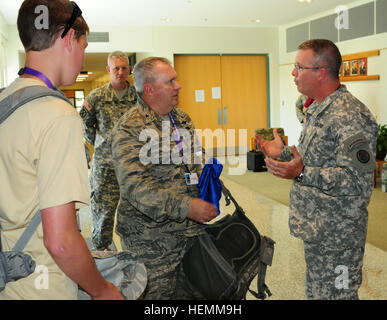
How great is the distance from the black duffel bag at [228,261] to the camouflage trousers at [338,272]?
0.29m

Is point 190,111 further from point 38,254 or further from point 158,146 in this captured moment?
point 38,254

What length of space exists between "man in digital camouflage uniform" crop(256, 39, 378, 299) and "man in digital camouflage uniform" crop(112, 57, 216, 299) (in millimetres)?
438

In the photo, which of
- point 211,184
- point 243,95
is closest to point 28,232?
point 211,184

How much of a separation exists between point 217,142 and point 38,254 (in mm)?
10077

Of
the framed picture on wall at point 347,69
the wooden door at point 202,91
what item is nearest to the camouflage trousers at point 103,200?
the framed picture on wall at point 347,69

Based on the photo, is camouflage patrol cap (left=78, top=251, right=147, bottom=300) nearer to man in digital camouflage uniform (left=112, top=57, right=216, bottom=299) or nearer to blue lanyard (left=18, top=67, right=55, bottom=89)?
blue lanyard (left=18, top=67, right=55, bottom=89)

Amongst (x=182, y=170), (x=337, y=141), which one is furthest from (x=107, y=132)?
(x=337, y=141)

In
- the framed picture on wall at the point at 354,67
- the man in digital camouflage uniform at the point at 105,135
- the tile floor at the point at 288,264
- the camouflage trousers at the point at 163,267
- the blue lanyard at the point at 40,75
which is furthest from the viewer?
the framed picture on wall at the point at 354,67

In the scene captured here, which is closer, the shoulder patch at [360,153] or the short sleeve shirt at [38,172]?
the short sleeve shirt at [38,172]

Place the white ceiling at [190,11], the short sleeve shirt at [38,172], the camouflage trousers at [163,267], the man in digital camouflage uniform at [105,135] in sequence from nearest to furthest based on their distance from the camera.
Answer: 1. the short sleeve shirt at [38,172]
2. the camouflage trousers at [163,267]
3. the man in digital camouflage uniform at [105,135]
4. the white ceiling at [190,11]

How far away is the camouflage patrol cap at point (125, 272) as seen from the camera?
1.12 meters

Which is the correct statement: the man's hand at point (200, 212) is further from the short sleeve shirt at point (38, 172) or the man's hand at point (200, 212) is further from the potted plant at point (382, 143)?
the potted plant at point (382, 143)

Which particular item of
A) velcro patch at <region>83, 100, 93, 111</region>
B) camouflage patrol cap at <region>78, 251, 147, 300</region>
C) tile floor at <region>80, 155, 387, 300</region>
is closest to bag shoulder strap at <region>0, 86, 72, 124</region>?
camouflage patrol cap at <region>78, 251, 147, 300</region>

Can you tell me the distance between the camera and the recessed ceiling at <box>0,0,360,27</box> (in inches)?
298
